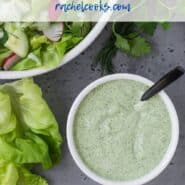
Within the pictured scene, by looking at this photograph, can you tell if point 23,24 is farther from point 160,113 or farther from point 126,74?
point 160,113

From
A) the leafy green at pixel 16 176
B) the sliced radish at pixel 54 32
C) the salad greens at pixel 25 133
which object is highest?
the sliced radish at pixel 54 32

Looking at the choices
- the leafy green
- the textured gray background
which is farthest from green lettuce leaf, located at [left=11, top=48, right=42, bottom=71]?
the leafy green

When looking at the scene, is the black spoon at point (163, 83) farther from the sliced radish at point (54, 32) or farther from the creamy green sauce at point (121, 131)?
the sliced radish at point (54, 32)

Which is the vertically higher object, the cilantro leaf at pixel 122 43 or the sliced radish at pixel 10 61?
the cilantro leaf at pixel 122 43

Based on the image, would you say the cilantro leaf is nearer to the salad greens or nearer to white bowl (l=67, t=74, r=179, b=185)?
white bowl (l=67, t=74, r=179, b=185)

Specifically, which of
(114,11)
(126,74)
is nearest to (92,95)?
(126,74)

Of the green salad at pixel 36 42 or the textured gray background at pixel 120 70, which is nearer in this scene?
the green salad at pixel 36 42

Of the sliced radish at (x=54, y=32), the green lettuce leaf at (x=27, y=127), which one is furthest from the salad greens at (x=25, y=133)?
the sliced radish at (x=54, y=32)
